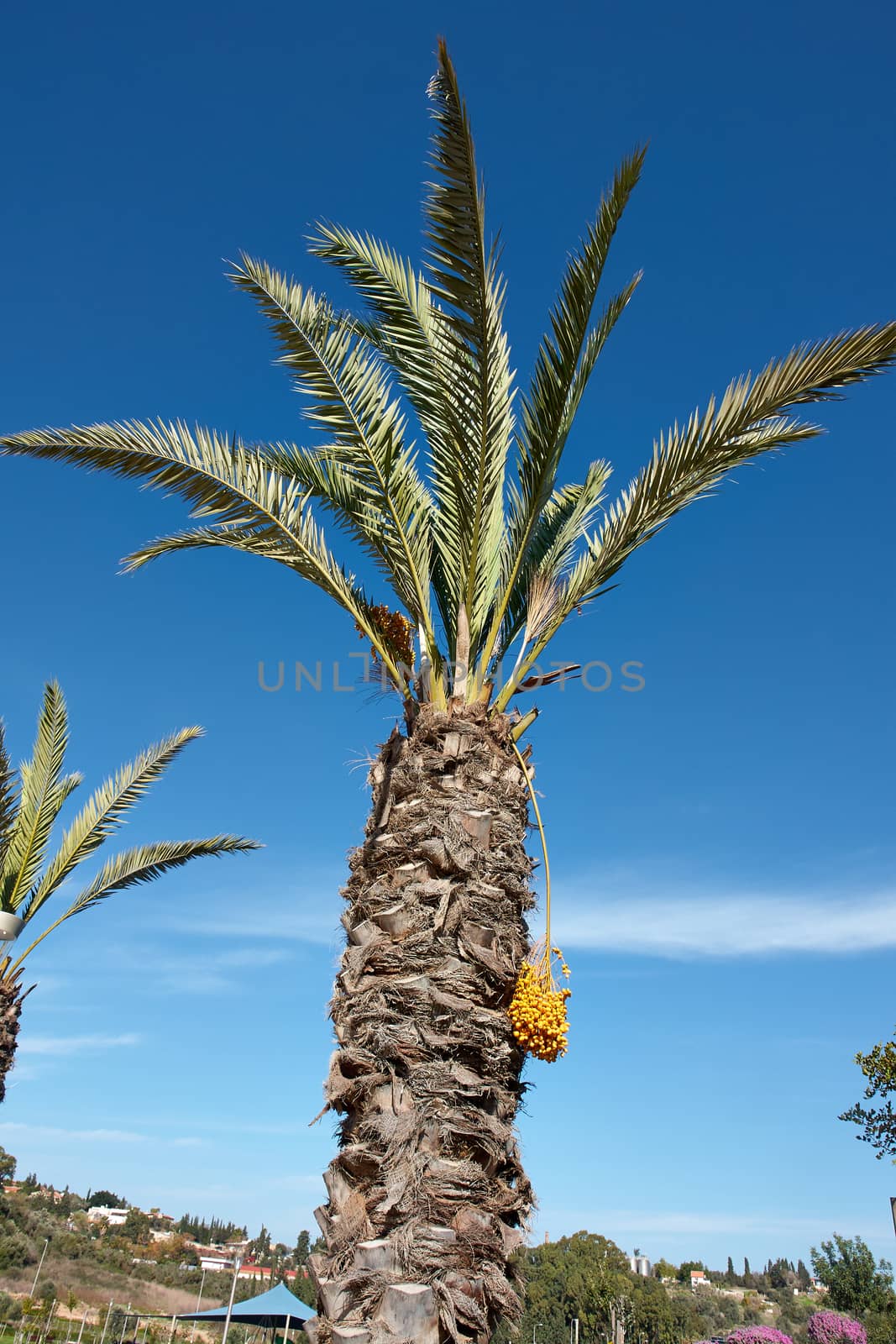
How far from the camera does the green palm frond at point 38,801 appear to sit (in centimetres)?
1057

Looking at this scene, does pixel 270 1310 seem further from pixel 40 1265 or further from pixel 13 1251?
pixel 40 1265

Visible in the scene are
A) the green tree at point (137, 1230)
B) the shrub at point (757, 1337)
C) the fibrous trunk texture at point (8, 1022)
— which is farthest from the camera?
the green tree at point (137, 1230)

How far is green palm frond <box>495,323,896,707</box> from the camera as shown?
4828 millimetres

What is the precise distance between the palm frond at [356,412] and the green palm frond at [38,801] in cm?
723

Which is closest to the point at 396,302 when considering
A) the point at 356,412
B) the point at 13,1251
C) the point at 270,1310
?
the point at 356,412

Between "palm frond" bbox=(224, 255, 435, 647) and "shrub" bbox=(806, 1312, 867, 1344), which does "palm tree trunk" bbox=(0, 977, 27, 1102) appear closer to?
"palm frond" bbox=(224, 255, 435, 647)

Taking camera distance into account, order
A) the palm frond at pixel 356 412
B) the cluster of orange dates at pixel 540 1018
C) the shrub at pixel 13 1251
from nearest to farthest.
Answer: the cluster of orange dates at pixel 540 1018
the palm frond at pixel 356 412
the shrub at pixel 13 1251

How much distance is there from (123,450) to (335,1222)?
4286 millimetres

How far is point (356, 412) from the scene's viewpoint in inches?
220

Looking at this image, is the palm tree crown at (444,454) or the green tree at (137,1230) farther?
the green tree at (137,1230)

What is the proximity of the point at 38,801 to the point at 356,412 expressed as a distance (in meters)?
7.64

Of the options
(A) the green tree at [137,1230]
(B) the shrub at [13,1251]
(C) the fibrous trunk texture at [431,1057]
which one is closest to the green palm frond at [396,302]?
(C) the fibrous trunk texture at [431,1057]

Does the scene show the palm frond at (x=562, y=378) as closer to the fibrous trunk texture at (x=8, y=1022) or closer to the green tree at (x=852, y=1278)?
the fibrous trunk texture at (x=8, y=1022)

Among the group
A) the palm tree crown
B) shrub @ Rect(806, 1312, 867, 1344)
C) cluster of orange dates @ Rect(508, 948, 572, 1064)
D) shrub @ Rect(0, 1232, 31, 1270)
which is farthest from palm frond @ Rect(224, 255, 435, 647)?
shrub @ Rect(0, 1232, 31, 1270)
